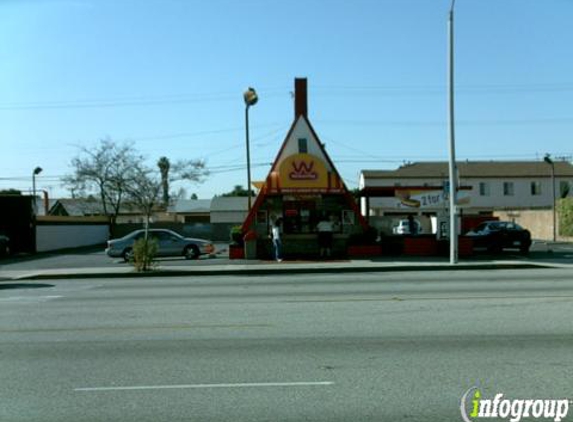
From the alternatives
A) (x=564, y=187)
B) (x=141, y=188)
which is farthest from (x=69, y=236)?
(x=564, y=187)

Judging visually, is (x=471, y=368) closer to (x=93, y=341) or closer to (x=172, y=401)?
(x=172, y=401)

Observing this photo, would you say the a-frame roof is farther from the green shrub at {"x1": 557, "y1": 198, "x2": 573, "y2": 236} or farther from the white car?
the green shrub at {"x1": 557, "y1": 198, "x2": 573, "y2": 236}

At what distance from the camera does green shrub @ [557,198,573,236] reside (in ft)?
140

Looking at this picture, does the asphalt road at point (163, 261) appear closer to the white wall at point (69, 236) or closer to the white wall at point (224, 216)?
the white wall at point (69, 236)

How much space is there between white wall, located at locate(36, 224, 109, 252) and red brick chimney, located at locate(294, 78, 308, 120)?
18.5 meters

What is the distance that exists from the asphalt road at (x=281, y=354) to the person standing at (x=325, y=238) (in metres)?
11.0

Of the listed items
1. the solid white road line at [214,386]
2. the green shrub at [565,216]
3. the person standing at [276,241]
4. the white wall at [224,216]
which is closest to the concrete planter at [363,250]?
the person standing at [276,241]

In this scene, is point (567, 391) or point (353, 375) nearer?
point (567, 391)

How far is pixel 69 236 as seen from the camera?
4444 centimetres

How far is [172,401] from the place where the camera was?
614 cm

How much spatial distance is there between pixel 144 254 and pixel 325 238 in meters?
7.44

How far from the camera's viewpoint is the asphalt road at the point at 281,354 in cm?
601

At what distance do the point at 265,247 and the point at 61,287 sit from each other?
10531 mm

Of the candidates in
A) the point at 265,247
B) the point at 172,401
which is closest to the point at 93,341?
the point at 172,401
